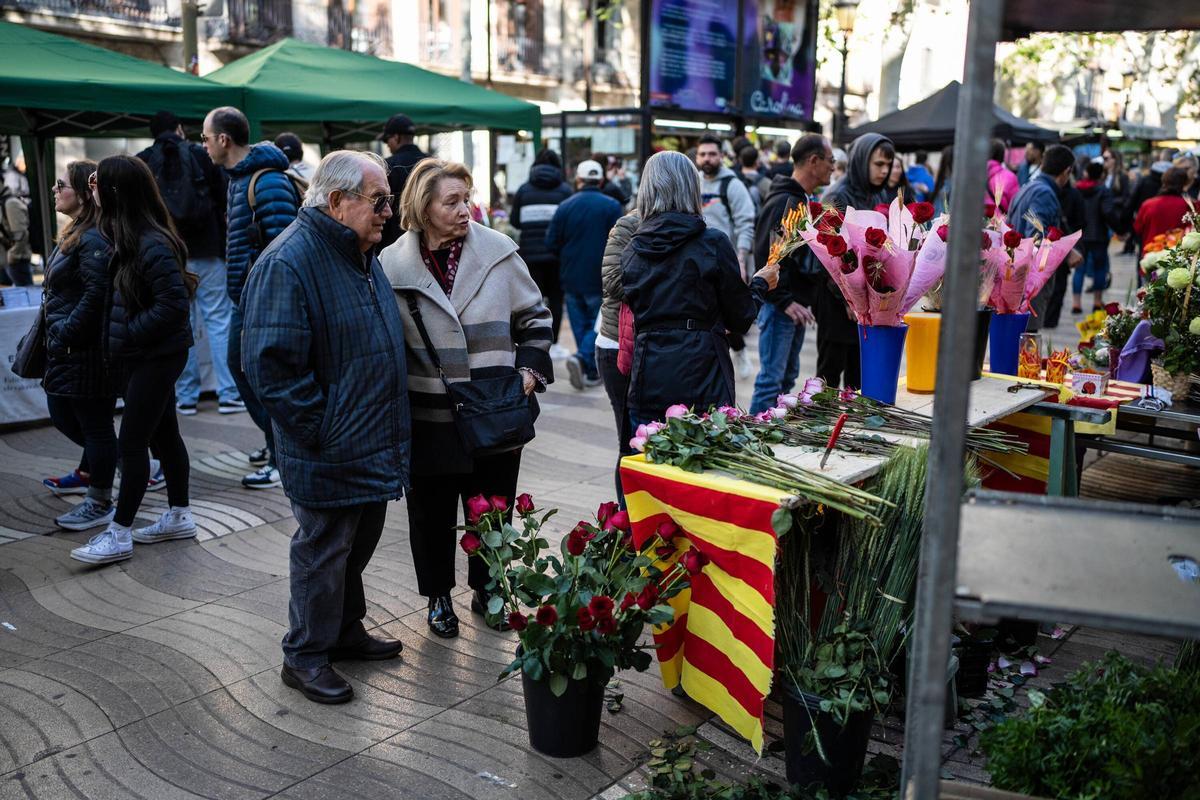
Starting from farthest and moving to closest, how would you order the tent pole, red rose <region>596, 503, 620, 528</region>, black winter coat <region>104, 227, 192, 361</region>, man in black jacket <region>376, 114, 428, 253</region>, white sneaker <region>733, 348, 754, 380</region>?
white sneaker <region>733, 348, 754, 380</region>
man in black jacket <region>376, 114, 428, 253</region>
black winter coat <region>104, 227, 192, 361</region>
red rose <region>596, 503, 620, 528</region>
the tent pole

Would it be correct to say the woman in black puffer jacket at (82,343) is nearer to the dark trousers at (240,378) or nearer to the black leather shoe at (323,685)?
the dark trousers at (240,378)

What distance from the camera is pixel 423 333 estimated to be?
148 inches

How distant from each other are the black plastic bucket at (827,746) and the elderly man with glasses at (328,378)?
1.41 metres

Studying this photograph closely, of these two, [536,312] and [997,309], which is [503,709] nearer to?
[536,312]

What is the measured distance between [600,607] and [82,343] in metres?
3.13

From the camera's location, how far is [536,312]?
408 cm

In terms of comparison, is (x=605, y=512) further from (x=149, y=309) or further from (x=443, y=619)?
(x=149, y=309)

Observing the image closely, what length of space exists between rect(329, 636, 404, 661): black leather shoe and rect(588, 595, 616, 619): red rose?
47.8 inches

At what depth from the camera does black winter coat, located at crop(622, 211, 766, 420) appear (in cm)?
416

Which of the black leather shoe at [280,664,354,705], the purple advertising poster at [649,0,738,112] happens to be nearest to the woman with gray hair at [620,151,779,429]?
the black leather shoe at [280,664,354,705]

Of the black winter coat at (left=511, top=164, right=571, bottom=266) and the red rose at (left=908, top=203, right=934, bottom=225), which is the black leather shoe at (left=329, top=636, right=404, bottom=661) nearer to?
the red rose at (left=908, top=203, right=934, bottom=225)

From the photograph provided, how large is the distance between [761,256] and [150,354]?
3.15 meters

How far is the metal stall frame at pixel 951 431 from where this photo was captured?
161 cm

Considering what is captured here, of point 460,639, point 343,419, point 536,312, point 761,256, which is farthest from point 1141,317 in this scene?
point 343,419
